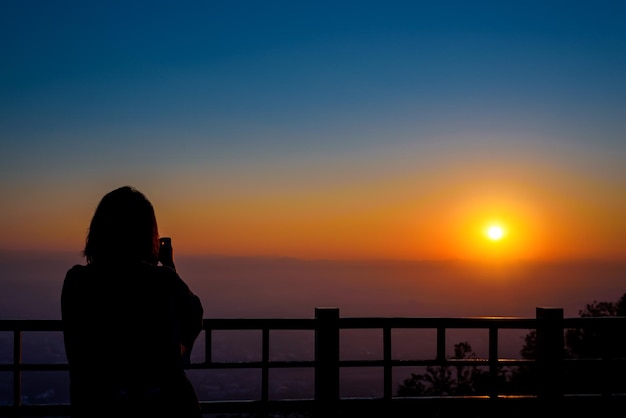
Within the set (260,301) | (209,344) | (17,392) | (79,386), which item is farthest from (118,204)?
(260,301)

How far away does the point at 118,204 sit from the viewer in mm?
3305

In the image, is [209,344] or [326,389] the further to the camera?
[326,389]

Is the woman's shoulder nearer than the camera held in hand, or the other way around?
the woman's shoulder

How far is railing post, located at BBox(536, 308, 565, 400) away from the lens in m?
7.17

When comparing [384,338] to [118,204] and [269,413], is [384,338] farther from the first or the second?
[118,204]

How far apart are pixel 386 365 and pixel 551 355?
173 centimetres

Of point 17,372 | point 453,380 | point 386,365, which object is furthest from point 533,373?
point 17,372

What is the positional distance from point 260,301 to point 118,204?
142ft

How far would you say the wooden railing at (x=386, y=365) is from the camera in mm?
6230

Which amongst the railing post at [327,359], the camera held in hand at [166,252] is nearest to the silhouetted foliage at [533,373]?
the railing post at [327,359]

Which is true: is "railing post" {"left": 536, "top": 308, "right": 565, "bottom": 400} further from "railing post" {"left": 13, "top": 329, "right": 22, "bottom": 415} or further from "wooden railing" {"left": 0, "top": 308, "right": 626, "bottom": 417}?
"railing post" {"left": 13, "top": 329, "right": 22, "bottom": 415}

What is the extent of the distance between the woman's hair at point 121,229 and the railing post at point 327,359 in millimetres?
3686

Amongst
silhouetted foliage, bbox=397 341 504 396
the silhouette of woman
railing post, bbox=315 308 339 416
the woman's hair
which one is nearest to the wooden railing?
railing post, bbox=315 308 339 416

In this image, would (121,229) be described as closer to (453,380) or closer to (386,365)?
(386,365)
